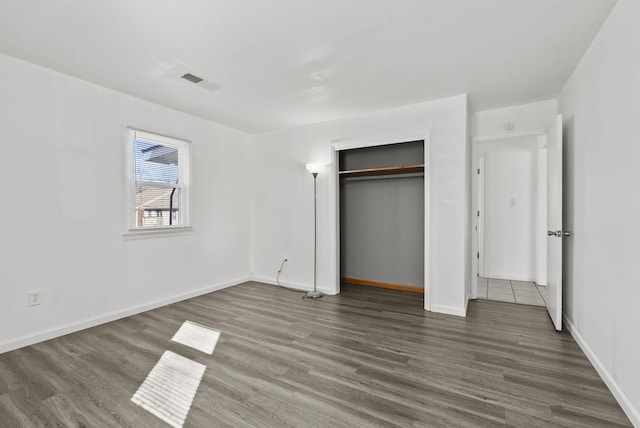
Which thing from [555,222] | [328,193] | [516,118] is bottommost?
[555,222]

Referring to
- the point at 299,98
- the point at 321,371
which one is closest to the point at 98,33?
the point at 299,98

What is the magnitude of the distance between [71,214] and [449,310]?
13.6ft

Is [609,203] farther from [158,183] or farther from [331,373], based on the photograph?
[158,183]

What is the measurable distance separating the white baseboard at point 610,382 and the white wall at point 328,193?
3.50 ft

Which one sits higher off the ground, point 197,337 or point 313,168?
point 313,168

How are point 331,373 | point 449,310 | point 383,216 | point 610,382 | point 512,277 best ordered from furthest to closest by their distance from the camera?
point 512,277 < point 383,216 < point 449,310 < point 331,373 < point 610,382

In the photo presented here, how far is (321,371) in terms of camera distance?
2396 millimetres

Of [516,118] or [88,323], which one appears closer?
[88,323]

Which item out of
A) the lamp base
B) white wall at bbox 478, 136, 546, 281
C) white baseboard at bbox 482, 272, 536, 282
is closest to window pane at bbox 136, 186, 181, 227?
the lamp base

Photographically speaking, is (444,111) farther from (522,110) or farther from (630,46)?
(630,46)

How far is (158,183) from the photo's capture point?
402 centimetres

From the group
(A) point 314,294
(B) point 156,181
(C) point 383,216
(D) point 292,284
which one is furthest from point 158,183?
(C) point 383,216

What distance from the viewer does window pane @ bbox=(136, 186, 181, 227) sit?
3.85 m

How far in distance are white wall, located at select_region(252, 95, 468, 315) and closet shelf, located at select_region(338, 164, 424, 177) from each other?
423 mm
